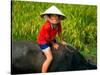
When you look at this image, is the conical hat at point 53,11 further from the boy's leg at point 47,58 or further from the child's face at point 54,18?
the boy's leg at point 47,58

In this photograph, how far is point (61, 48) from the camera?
2.49 m

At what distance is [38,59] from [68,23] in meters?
0.58

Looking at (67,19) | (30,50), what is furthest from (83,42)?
(30,50)

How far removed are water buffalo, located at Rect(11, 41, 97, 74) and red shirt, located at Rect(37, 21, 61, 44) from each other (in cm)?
10

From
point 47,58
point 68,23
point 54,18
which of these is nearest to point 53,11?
point 54,18

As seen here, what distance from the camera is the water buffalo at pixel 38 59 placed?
2.30 m


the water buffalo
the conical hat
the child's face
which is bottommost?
the water buffalo

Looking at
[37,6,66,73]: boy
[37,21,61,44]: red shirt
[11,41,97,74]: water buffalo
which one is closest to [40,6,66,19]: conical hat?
[37,6,66,73]: boy

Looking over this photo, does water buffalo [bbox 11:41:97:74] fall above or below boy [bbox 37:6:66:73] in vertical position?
below

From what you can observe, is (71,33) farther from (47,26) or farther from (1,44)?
(1,44)

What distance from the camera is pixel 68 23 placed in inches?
99.5

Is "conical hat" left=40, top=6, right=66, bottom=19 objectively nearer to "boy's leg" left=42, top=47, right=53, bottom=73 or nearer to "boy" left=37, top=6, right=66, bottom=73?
"boy" left=37, top=6, right=66, bottom=73

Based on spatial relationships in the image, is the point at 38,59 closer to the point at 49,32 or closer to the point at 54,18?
the point at 49,32

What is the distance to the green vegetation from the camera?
232 cm
